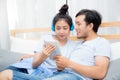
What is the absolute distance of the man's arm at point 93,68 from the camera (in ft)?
4.24

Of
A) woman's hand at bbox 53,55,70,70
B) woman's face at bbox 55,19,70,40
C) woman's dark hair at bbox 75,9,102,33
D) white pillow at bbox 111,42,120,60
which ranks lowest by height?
woman's hand at bbox 53,55,70,70

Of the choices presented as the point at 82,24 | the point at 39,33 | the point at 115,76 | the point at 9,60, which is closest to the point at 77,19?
the point at 82,24

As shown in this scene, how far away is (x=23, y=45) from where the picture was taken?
6.59 feet

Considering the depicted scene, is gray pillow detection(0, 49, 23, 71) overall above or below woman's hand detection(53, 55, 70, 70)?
below

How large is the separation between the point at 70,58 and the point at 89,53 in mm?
137

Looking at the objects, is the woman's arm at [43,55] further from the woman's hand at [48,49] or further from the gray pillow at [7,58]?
the gray pillow at [7,58]

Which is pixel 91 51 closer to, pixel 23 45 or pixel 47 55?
pixel 47 55

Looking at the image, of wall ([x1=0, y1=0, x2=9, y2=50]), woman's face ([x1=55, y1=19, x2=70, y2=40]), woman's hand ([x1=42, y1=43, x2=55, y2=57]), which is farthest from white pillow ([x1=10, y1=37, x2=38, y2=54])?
woman's hand ([x1=42, y1=43, x2=55, y2=57])

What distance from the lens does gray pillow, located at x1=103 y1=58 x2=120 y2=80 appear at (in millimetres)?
1290

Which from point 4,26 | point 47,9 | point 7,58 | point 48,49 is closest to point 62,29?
point 48,49

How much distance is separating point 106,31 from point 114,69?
0.57 metres

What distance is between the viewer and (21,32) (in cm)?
237

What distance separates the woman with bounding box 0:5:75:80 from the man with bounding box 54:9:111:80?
0.22 ft

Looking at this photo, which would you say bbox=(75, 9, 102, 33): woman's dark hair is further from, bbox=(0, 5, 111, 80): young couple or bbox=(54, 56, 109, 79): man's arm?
bbox=(54, 56, 109, 79): man's arm
